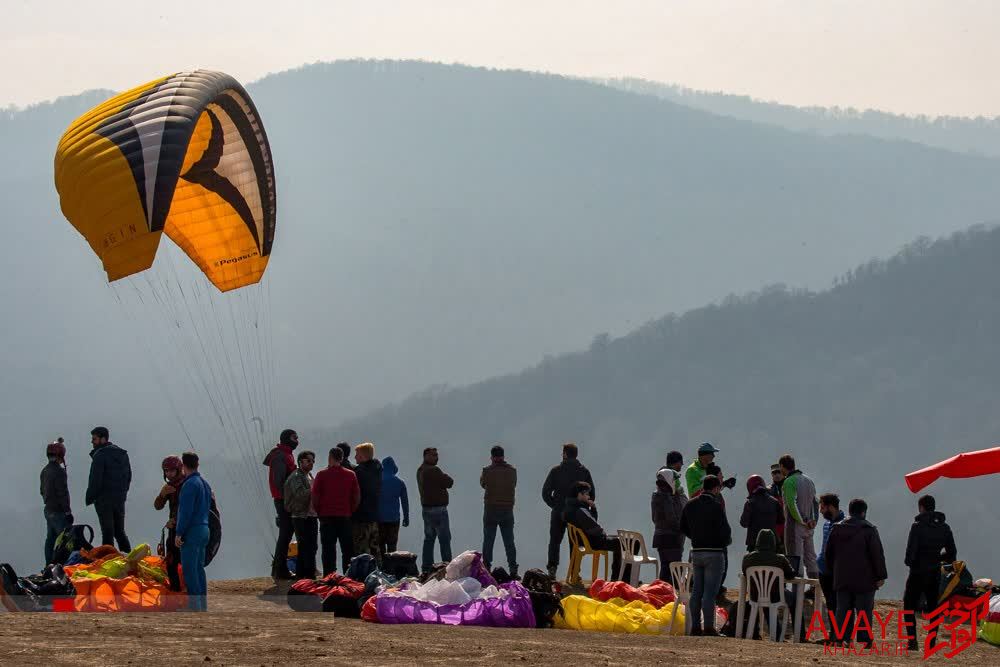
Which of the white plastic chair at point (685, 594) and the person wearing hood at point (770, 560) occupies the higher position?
the person wearing hood at point (770, 560)

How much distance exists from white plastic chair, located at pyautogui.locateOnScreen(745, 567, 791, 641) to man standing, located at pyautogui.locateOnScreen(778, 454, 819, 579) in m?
1.78

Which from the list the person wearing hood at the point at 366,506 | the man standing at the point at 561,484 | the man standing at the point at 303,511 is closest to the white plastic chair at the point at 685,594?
the man standing at the point at 561,484

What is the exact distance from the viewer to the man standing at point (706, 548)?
1152 centimetres

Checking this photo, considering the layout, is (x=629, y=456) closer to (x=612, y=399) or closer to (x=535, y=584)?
(x=612, y=399)

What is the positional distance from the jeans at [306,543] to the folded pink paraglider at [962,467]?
7504mm

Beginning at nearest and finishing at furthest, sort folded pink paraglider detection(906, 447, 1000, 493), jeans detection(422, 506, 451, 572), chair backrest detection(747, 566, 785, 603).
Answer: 1. folded pink paraglider detection(906, 447, 1000, 493)
2. chair backrest detection(747, 566, 785, 603)
3. jeans detection(422, 506, 451, 572)

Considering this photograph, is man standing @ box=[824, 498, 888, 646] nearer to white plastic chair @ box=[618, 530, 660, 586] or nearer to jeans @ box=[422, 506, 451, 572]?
white plastic chair @ box=[618, 530, 660, 586]

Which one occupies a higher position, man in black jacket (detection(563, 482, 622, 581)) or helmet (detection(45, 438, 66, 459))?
helmet (detection(45, 438, 66, 459))

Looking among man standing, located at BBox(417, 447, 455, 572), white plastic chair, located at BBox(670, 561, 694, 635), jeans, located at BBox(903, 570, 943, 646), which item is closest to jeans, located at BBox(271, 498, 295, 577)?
man standing, located at BBox(417, 447, 455, 572)

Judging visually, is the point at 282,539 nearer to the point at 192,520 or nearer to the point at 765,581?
the point at 192,520

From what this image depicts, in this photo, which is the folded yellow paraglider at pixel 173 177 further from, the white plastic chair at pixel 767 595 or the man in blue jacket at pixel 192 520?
the white plastic chair at pixel 767 595

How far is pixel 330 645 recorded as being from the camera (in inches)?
378

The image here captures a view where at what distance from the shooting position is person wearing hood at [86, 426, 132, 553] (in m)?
14.6

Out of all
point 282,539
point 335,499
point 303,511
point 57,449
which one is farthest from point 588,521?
point 57,449
